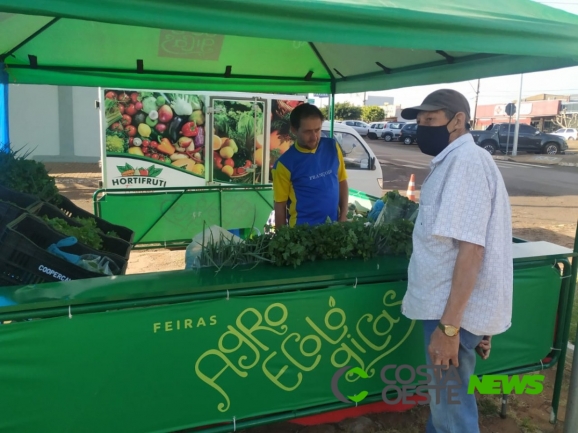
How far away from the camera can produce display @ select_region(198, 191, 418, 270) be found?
261 centimetres

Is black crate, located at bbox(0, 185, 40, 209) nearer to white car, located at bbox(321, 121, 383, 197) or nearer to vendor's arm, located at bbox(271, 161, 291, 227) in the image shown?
vendor's arm, located at bbox(271, 161, 291, 227)

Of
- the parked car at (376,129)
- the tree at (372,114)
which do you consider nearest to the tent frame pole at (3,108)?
the parked car at (376,129)

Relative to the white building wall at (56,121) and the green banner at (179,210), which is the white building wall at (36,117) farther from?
the green banner at (179,210)

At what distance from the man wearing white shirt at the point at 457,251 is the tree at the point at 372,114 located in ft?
169

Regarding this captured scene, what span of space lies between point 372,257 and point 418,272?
746mm

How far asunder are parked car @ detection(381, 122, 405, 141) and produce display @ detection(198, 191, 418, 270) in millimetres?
34735

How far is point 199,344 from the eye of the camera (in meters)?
2.28

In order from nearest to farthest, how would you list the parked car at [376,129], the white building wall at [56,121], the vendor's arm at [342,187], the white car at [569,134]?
1. the vendor's arm at [342,187]
2. the white building wall at [56,121]
3. the parked car at [376,129]
4. the white car at [569,134]

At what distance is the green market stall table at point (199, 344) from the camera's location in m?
2.06

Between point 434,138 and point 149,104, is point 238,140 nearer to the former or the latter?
point 149,104

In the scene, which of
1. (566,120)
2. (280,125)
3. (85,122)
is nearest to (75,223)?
(280,125)

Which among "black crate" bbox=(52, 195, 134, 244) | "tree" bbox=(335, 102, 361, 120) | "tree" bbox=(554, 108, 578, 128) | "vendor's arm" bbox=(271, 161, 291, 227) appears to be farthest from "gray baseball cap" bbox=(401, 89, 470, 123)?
"tree" bbox=(554, 108, 578, 128)

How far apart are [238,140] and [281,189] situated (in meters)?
4.97

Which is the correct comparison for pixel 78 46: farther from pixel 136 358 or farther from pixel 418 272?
pixel 418 272
